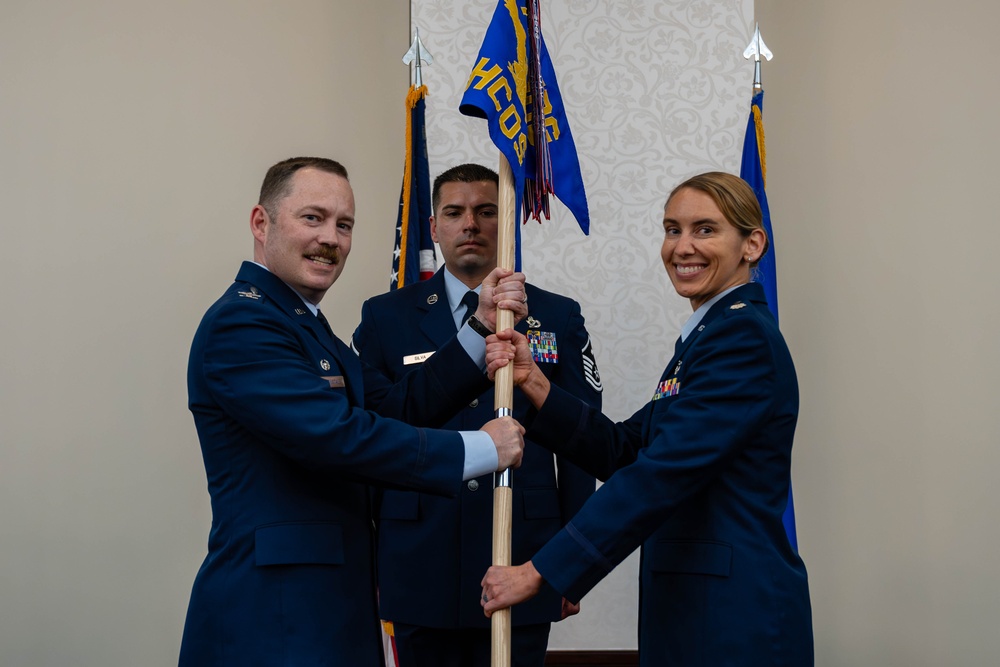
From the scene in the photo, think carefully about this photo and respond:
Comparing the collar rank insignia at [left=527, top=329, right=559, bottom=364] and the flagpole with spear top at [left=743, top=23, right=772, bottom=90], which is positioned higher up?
the flagpole with spear top at [left=743, top=23, right=772, bottom=90]

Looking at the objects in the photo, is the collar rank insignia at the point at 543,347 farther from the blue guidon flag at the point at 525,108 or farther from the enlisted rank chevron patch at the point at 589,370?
the blue guidon flag at the point at 525,108

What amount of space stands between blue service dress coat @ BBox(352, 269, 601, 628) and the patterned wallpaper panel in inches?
Result: 31.5

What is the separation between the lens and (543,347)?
8.75 ft

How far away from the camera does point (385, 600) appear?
2.53 meters

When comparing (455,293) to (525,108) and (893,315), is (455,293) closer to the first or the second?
(525,108)

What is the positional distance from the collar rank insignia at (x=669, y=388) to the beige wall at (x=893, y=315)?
166 cm

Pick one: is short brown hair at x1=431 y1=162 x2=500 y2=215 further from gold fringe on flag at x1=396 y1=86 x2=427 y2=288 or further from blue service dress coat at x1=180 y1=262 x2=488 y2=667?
blue service dress coat at x1=180 y1=262 x2=488 y2=667

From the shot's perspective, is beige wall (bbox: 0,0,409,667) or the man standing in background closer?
the man standing in background

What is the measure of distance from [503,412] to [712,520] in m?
0.52

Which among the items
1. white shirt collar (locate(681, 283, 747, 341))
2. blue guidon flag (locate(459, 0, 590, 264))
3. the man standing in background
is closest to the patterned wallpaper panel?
the man standing in background

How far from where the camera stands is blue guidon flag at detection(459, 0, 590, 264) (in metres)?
2.26

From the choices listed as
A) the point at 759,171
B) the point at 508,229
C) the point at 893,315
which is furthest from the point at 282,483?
the point at 893,315

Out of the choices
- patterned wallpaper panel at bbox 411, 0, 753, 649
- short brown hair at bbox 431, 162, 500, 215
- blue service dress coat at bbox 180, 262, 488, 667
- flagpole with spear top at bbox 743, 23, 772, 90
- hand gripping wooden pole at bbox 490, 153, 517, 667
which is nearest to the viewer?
blue service dress coat at bbox 180, 262, 488, 667

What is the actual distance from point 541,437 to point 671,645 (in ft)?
1.92
